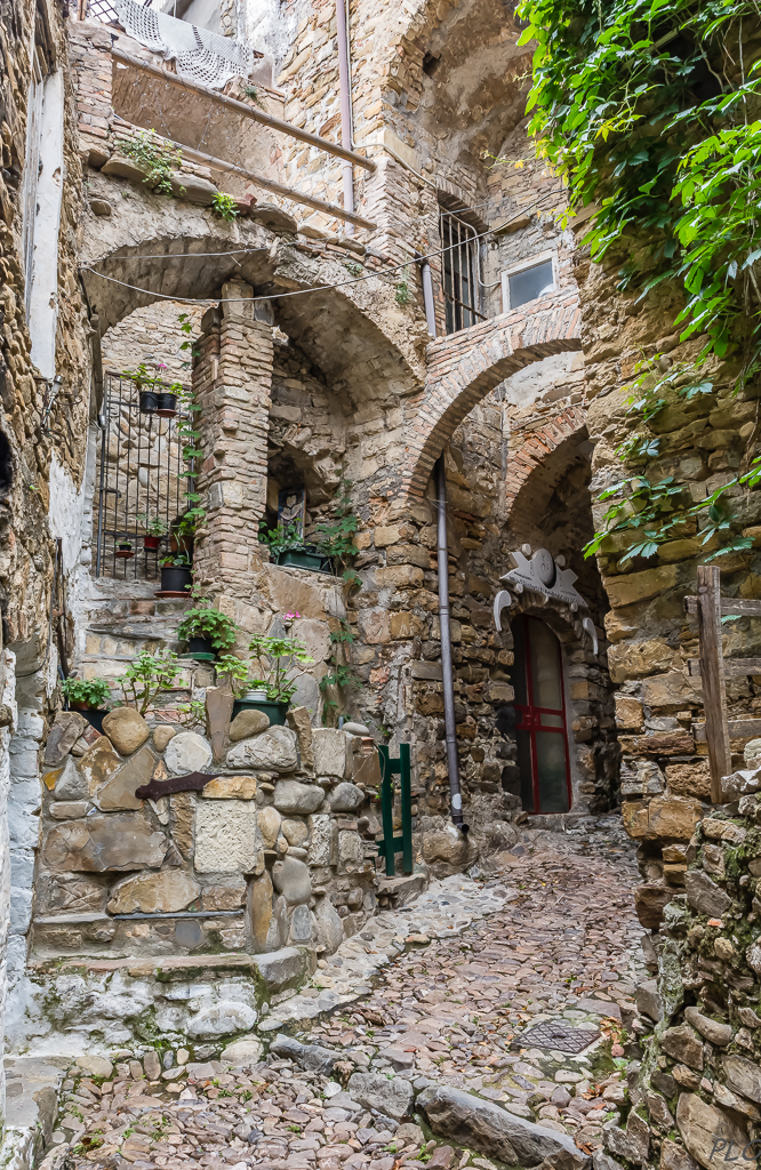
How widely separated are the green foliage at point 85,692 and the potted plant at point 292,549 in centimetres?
335

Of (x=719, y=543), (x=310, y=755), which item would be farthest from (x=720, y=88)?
(x=310, y=755)

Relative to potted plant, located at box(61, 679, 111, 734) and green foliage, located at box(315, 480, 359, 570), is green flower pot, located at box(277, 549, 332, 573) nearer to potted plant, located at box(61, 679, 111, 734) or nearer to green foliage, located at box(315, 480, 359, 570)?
green foliage, located at box(315, 480, 359, 570)

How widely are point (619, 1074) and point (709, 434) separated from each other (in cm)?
237

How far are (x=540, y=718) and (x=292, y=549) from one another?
349 cm

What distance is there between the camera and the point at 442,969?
426 cm

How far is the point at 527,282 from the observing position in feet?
29.6

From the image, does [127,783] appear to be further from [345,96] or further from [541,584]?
[345,96]

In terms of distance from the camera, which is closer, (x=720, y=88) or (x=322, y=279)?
(x=720, y=88)

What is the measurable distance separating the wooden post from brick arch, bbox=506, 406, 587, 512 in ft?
18.9

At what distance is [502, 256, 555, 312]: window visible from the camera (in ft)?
28.9

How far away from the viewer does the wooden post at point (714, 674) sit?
262 centimetres

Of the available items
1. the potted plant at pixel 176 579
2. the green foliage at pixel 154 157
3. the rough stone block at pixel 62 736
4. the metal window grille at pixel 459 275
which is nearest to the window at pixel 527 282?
the metal window grille at pixel 459 275

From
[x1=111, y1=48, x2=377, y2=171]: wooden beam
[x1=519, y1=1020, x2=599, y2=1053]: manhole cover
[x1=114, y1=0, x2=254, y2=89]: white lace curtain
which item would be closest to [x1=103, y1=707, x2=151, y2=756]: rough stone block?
[x1=519, y1=1020, x2=599, y2=1053]: manhole cover

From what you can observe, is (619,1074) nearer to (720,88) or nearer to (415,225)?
(720,88)
